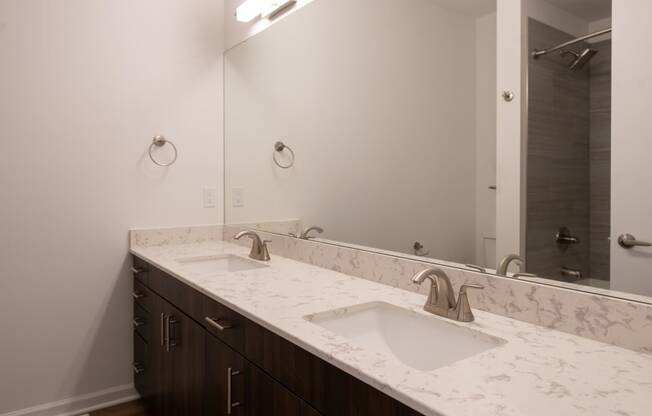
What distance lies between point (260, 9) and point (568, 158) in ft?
5.52

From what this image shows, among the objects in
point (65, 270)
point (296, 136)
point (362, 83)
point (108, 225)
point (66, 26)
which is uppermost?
point (66, 26)

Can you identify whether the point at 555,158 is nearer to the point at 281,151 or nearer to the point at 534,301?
the point at 534,301

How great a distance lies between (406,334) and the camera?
46.8 inches

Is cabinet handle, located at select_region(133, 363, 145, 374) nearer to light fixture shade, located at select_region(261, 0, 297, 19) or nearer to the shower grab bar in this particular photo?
light fixture shade, located at select_region(261, 0, 297, 19)

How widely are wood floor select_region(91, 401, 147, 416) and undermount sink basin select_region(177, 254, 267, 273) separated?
79 centimetres

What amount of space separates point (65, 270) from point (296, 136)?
1.25 metres

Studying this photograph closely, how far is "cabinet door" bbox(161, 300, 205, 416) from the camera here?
1507 mm

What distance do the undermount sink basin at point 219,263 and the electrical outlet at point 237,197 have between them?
1.33 ft

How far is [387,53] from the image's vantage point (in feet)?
5.08

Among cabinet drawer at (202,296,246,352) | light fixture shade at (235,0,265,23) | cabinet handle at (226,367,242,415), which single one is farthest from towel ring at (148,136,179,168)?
cabinet handle at (226,367,242,415)

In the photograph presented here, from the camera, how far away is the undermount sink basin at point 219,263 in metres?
1.96

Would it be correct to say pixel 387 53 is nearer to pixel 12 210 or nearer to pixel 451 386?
pixel 451 386

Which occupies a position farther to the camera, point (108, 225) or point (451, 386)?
point (108, 225)

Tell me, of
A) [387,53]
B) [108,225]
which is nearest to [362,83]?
[387,53]
